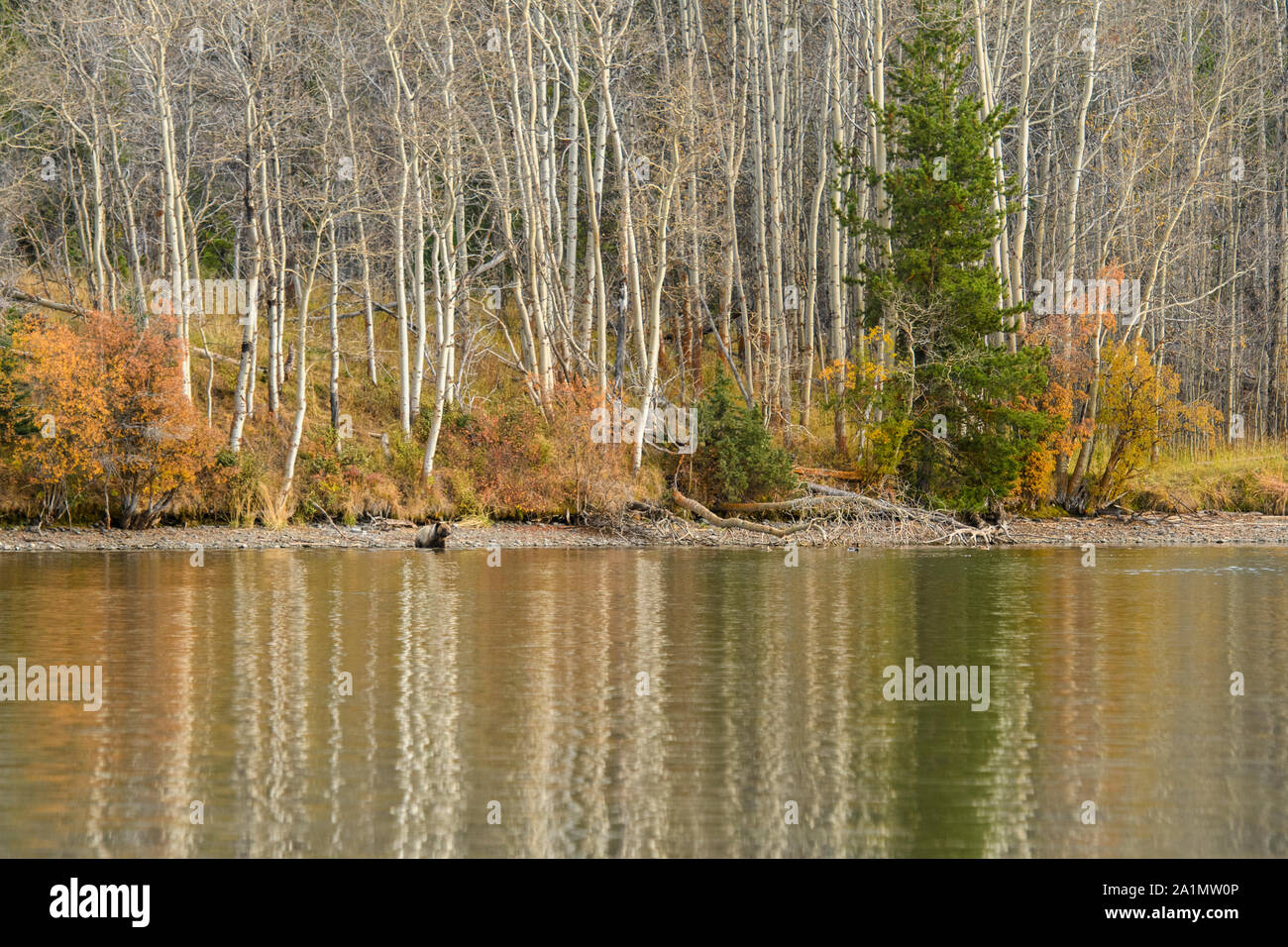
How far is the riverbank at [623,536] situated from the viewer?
1355 inches

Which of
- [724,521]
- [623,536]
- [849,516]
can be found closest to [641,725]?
[623,536]

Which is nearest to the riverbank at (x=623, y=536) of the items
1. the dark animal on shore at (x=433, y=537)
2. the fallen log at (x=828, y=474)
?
the dark animal on shore at (x=433, y=537)

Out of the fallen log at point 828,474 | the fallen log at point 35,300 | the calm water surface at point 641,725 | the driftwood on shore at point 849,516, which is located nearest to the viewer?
the calm water surface at point 641,725

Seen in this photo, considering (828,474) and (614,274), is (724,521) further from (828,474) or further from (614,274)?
(614,274)

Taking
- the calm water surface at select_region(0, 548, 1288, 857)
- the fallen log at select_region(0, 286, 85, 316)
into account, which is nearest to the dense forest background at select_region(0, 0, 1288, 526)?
the fallen log at select_region(0, 286, 85, 316)

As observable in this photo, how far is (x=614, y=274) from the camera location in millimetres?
49281

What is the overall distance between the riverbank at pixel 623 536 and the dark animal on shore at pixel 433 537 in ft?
0.91

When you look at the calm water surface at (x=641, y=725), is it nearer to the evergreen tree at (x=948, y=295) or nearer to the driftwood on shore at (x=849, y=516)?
the driftwood on shore at (x=849, y=516)

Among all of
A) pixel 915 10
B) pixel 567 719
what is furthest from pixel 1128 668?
pixel 915 10

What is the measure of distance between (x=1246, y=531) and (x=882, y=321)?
1113 centimetres

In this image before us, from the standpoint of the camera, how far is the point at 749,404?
4172 centimetres

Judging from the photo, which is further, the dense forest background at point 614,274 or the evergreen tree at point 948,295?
the dense forest background at point 614,274

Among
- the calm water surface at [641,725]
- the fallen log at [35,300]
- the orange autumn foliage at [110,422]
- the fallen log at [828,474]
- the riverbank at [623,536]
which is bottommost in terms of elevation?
the calm water surface at [641,725]

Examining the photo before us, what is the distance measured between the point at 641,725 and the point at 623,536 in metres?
24.0
